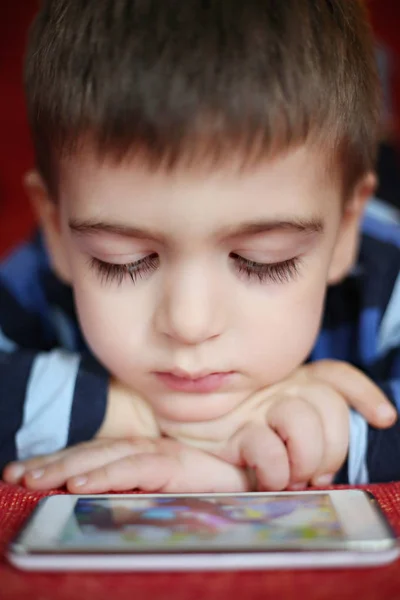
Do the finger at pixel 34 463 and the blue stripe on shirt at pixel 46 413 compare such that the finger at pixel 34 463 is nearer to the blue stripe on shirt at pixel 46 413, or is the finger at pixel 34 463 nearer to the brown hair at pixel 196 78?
the blue stripe on shirt at pixel 46 413

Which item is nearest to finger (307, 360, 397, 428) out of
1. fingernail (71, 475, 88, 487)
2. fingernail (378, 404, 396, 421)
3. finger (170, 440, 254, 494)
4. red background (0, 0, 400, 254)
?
fingernail (378, 404, 396, 421)

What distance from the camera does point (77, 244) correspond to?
1.83ft

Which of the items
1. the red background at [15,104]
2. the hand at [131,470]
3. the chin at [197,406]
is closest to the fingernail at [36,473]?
the hand at [131,470]

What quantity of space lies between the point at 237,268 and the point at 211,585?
0.73ft

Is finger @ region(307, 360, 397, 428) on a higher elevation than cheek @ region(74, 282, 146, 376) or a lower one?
lower

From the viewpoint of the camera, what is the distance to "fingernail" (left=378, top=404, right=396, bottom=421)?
0.58m

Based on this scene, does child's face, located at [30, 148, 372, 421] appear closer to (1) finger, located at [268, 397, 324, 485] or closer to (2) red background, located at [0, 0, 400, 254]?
(1) finger, located at [268, 397, 324, 485]

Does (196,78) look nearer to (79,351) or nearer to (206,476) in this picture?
(206,476)

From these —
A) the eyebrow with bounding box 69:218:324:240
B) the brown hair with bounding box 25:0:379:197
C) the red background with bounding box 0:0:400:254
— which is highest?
the brown hair with bounding box 25:0:379:197

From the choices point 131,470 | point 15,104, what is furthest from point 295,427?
point 15,104

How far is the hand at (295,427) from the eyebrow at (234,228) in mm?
131

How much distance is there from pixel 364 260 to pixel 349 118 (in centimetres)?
22

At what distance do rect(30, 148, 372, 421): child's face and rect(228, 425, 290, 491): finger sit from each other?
28mm

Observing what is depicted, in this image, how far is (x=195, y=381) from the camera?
1.80 ft
